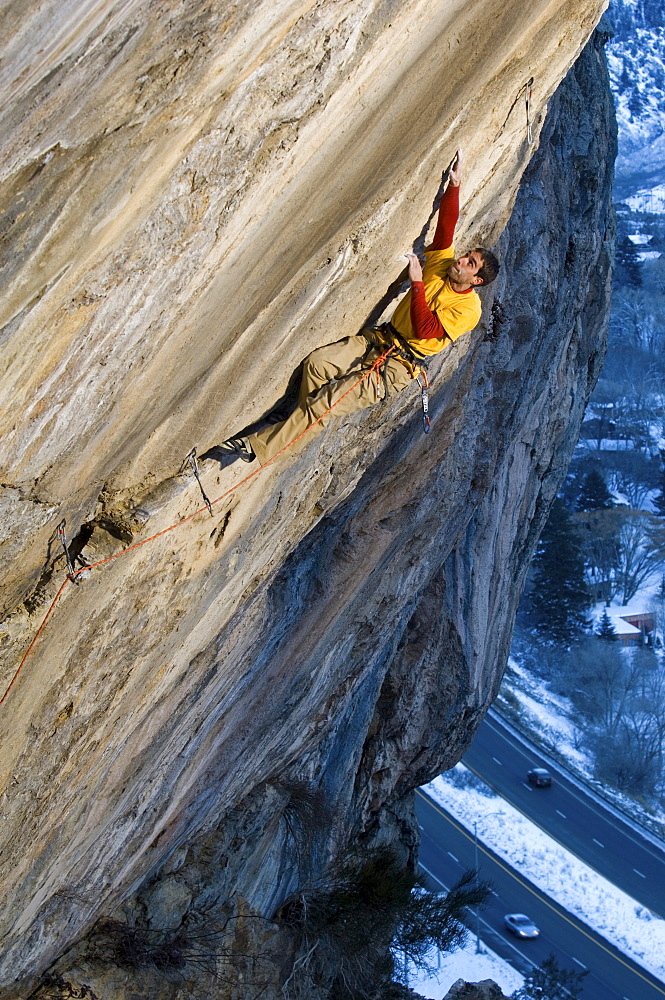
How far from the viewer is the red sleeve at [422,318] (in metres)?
5.50

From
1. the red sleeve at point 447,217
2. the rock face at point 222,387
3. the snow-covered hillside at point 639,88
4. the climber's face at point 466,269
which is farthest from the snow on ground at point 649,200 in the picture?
the climber's face at point 466,269

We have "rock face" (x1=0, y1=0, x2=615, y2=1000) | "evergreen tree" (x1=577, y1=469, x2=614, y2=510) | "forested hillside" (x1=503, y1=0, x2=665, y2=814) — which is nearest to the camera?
"rock face" (x1=0, y1=0, x2=615, y2=1000)

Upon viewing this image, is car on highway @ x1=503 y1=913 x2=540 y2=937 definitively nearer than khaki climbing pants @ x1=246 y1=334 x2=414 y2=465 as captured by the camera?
No

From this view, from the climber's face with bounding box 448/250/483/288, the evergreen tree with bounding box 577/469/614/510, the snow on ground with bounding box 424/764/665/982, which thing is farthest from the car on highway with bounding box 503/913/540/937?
the evergreen tree with bounding box 577/469/614/510

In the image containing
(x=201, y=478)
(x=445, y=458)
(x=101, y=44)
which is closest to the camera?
(x=101, y=44)

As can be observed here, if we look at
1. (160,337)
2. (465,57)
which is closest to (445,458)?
(465,57)

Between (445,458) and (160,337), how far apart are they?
16.1 feet

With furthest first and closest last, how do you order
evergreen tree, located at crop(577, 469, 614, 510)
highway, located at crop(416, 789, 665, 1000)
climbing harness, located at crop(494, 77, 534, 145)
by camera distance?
1. evergreen tree, located at crop(577, 469, 614, 510)
2. highway, located at crop(416, 789, 665, 1000)
3. climbing harness, located at crop(494, 77, 534, 145)

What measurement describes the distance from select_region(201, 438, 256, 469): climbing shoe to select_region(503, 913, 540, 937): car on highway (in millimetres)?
20437

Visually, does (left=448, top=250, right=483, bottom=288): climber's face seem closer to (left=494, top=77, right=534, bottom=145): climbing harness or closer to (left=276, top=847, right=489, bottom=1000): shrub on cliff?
(left=494, top=77, right=534, bottom=145): climbing harness

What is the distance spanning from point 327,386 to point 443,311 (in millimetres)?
949

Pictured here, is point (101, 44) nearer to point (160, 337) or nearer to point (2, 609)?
point (160, 337)

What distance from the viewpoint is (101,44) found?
146 inches

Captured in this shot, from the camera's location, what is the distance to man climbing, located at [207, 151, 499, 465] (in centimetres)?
563
